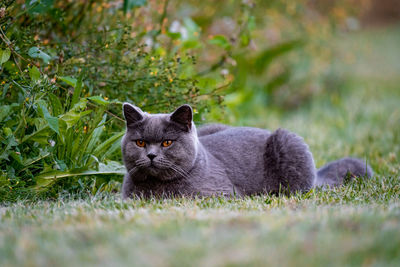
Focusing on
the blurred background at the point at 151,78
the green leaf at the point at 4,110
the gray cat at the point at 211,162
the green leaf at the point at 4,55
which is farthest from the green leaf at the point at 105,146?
the green leaf at the point at 4,55

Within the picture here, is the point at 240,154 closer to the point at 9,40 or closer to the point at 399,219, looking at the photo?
the point at 399,219

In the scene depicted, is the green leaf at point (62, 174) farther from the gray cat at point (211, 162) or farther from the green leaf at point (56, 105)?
the green leaf at point (56, 105)

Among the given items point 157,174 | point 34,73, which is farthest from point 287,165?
point 34,73

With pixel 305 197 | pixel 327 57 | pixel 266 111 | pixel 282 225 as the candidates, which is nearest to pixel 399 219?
pixel 282 225

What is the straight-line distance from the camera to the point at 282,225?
192 centimetres

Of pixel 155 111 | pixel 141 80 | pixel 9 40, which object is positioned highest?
pixel 9 40

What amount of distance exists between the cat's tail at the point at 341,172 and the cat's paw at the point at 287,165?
17 centimetres

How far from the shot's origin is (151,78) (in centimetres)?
362

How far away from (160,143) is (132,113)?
0.90 feet

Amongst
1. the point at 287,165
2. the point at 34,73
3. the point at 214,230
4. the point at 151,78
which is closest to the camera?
the point at 214,230

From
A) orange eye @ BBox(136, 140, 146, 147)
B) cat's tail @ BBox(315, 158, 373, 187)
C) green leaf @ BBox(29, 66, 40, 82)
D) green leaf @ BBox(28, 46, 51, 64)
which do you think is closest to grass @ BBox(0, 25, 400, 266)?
cat's tail @ BBox(315, 158, 373, 187)

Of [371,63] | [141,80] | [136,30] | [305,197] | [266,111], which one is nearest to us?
[305,197]

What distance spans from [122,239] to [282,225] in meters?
0.65

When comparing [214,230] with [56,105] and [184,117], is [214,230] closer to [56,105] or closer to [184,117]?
[184,117]
